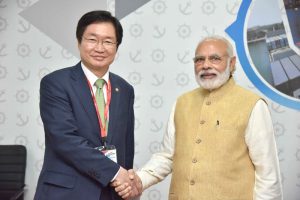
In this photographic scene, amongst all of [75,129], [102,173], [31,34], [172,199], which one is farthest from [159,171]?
[31,34]

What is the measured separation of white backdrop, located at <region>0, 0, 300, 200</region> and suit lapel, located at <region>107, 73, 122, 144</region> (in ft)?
3.95

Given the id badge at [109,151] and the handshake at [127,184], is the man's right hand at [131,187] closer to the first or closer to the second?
the handshake at [127,184]

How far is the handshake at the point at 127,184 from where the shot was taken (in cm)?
198

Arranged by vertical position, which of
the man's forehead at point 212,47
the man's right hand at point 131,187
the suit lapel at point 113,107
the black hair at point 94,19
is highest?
the black hair at point 94,19

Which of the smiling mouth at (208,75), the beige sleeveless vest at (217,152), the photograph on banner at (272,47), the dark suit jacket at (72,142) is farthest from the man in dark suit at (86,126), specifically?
the photograph on banner at (272,47)

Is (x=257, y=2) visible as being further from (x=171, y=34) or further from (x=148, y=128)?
(x=148, y=128)

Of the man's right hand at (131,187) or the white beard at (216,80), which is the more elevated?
the white beard at (216,80)

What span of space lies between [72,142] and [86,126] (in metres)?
0.12

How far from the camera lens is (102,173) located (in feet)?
6.32

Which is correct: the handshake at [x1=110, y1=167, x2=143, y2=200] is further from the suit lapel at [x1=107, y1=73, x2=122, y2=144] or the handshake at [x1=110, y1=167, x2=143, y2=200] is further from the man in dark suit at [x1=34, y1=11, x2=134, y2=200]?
the suit lapel at [x1=107, y1=73, x2=122, y2=144]

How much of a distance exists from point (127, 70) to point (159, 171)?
1.31 metres

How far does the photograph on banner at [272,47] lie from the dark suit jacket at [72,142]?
1766mm

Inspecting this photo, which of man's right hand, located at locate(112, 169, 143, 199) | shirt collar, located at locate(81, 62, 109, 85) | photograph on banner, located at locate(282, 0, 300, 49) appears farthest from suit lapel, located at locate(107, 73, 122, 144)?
photograph on banner, located at locate(282, 0, 300, 49)

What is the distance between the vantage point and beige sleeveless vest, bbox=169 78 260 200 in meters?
1.97
